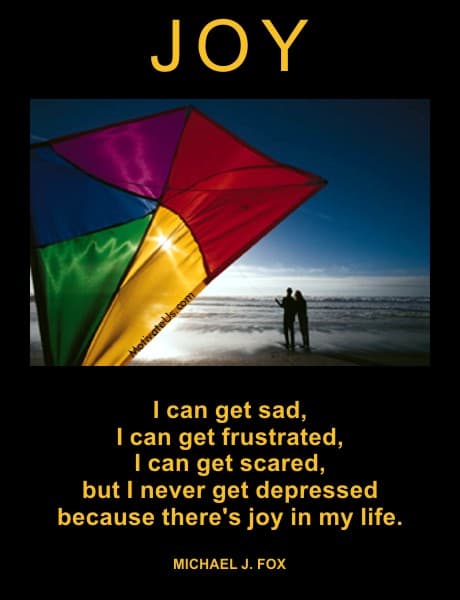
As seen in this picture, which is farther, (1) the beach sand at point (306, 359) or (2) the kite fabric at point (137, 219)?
(1) the beach sand at point (306, 359)

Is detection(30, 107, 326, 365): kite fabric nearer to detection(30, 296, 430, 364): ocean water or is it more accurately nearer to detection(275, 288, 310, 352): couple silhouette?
detection(30, 296, 430, 364): ocean water

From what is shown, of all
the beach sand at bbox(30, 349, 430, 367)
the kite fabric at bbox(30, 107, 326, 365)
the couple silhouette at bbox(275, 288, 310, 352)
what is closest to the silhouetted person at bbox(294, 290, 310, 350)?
the couple silhouette at bbox(275, 288, 310, 352)

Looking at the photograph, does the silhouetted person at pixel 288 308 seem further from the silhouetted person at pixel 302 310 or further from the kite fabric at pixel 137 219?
the kite fabric at pixel 137 219

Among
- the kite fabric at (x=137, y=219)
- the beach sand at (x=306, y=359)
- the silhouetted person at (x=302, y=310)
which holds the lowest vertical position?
the beach sand at (x=306, y=359)

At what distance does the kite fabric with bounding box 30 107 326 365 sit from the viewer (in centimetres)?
289

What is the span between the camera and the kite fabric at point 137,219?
2889mm

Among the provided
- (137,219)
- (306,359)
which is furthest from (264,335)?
(137,219)

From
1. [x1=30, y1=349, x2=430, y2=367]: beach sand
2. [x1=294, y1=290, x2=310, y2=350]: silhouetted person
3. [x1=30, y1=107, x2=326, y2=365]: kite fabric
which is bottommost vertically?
[x1=30, y1=349, x2=430, y2=367]: beach sand

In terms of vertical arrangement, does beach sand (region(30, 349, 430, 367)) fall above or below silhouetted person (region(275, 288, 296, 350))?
below

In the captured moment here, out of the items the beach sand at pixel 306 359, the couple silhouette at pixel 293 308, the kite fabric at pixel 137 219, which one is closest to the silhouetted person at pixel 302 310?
the couple silhouette at pixel 293 308
